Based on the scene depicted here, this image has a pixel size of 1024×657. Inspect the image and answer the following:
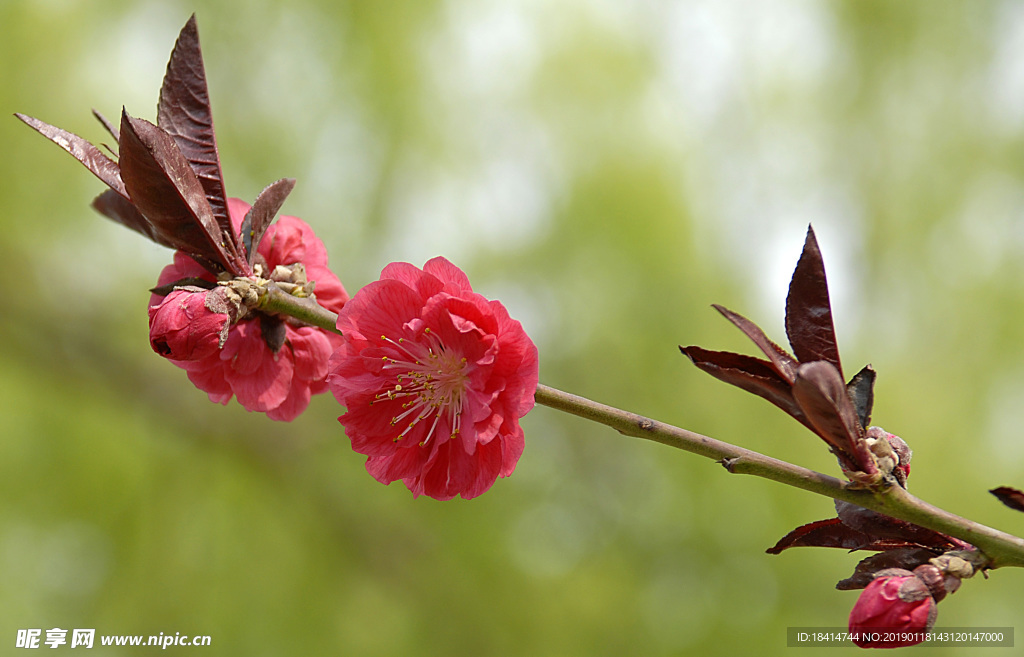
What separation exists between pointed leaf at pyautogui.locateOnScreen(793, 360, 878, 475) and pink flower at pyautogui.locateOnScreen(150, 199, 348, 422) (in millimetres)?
370

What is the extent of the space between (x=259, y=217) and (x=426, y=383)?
0.18 meters

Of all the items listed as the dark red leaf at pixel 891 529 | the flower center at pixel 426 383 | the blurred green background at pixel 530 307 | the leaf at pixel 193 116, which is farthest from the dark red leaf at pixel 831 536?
the blurred green background at pixel 530 307

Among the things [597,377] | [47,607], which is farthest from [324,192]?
[47,607]

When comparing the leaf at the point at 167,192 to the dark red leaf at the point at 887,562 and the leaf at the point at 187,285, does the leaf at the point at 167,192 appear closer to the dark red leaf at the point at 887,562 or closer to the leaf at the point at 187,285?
the leaf at the point at 187,285

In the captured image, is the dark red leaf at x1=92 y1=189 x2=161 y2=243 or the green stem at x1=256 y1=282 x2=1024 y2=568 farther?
the dark red leaf at x1=92 y1=189 x2=161 y2=243

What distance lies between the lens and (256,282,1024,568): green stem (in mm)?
398

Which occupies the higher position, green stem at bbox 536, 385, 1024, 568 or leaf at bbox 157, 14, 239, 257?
leaf at bbox 157, 14, 239, 257

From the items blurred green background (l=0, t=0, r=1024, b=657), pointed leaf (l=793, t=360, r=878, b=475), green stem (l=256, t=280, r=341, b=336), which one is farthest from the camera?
blurred green background (l=0, t=0, r=1024, b=657)

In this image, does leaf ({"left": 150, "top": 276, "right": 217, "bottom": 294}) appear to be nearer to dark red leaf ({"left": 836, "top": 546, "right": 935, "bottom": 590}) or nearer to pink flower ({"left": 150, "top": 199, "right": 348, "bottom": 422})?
pink flower ({"left": 150, "top": 199, "right": 348, "bottom": 422})

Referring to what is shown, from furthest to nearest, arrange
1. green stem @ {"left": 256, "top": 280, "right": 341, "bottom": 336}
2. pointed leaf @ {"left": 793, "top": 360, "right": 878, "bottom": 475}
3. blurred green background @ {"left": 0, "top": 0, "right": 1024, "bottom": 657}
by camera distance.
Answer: blurred green background @ {"left": 0, "top": 0, "right": 1024, "bottom": 657}
green stem @ {"left": 256, "top": 280, "right": 341, "bottom": 336}
pointed leaf @ {"left": 793, "top": 360, "right": 878, "bottom": 475}

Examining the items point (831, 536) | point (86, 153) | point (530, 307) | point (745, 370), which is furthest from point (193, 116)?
point (530, 307)

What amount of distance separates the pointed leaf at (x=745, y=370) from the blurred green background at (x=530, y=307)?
7.20ft

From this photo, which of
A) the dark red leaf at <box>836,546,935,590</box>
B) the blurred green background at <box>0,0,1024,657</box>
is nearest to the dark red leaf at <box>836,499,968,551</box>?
the dark red leaf at <box>836,546,935,590</box>

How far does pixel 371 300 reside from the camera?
18.4 inches
